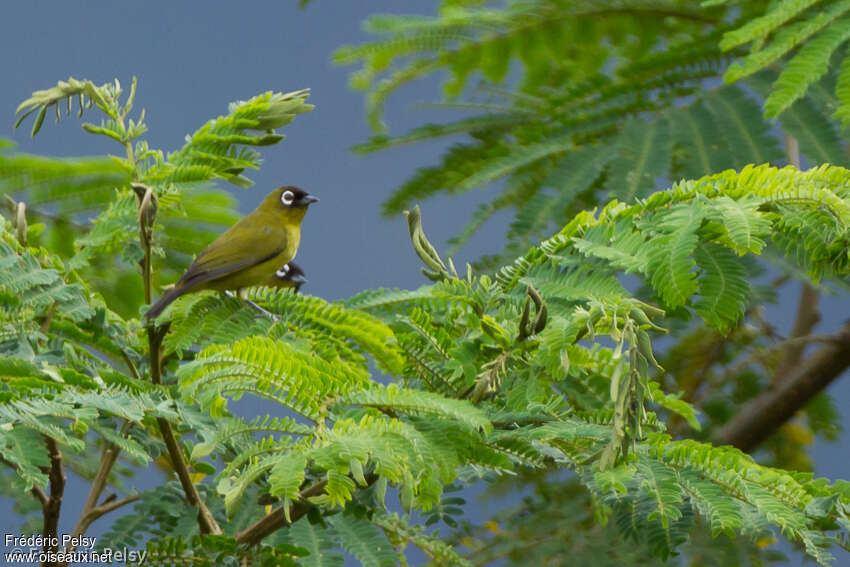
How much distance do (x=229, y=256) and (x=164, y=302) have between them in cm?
63

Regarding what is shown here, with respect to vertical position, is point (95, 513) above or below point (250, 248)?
below

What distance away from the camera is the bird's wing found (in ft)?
11.3

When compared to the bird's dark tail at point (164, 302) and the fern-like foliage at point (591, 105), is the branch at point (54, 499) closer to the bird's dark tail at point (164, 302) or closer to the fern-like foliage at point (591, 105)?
the bird's dark tail at point (164, 302)

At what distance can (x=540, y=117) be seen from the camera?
→ 16.9 ft

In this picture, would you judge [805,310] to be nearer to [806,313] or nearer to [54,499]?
[806,313]

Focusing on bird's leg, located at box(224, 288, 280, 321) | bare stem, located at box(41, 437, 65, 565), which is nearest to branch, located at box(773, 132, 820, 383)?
bird's leg, located at box(224, 288, 280, 321)

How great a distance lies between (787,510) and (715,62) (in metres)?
3.21

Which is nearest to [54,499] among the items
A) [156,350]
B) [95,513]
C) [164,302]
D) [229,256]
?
[95,513]

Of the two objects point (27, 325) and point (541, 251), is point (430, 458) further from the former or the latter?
point (27, 325)

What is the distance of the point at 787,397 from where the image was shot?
5129 mm

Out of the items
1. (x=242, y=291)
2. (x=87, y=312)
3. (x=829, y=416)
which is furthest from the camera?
(x=829, y=416)

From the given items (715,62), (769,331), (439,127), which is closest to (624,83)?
(715,62)

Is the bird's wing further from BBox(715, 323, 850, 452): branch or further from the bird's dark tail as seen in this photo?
BBox(715, 323, 850, 452): branch

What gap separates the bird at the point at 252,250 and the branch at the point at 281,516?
2.28 feet
